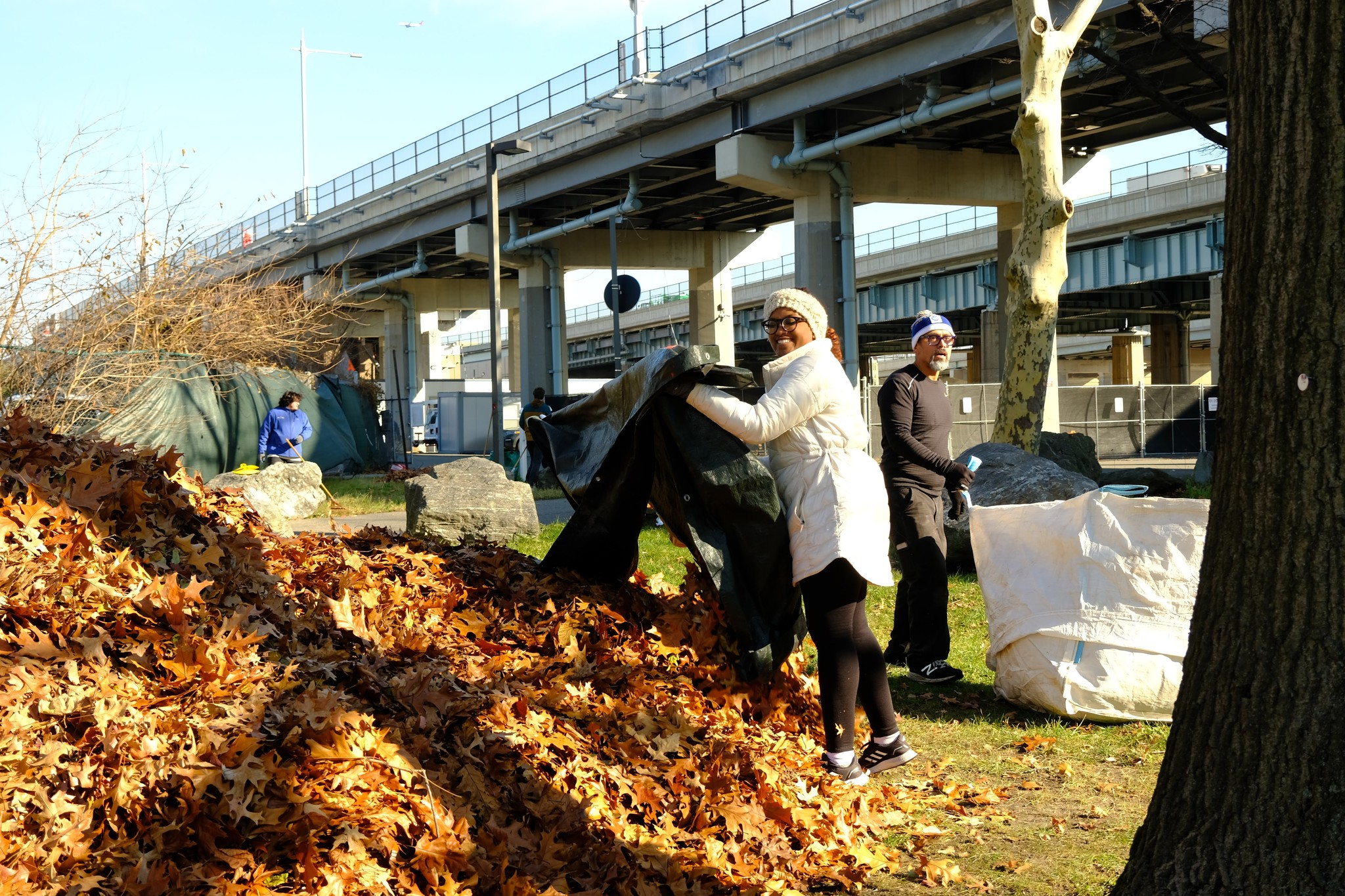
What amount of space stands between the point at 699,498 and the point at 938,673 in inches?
→ 94.1

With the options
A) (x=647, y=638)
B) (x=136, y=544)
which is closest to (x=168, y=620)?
(x=136, y=544)

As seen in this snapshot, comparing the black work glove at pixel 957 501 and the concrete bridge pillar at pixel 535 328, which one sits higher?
the concrete bridge pillar at pixel 535 328

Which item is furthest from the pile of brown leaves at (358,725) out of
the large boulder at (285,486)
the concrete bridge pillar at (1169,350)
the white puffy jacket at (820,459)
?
the concrete bridge pillar at (1169,350)

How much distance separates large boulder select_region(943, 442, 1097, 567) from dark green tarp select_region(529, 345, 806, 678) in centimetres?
535

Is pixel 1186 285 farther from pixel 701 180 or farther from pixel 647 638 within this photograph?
pixel 647 638

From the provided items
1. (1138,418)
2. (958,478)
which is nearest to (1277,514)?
(958,478)

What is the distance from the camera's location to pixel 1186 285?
48656mm

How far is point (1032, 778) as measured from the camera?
520 cm

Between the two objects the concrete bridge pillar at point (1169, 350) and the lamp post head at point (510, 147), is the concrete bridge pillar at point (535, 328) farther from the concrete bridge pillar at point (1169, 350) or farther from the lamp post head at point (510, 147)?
the concrete bridge pillar at point (1169, 350)

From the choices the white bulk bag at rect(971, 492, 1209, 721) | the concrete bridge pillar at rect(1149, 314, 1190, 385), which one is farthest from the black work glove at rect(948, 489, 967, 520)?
the concrete bridge pillar at rect(1149, 314, 1190, 385)

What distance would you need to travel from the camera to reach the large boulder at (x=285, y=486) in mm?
15052

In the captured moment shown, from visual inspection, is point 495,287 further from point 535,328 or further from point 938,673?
point 938,673

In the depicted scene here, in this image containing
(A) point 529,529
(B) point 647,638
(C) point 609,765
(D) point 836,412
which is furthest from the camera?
(A) point 529,529

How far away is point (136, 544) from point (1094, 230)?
39.8 meters
